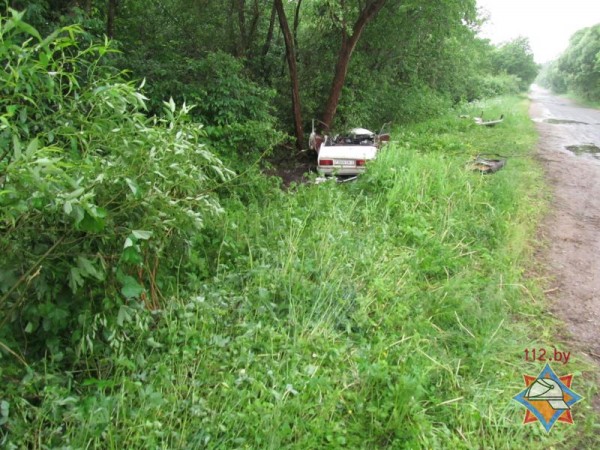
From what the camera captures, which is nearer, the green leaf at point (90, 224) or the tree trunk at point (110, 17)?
the green leaf at point (90, 224)

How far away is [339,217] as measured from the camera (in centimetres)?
470

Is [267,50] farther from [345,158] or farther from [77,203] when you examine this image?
[77,203]

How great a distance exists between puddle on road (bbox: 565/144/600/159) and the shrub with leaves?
11.1m

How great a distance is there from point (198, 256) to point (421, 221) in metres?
2.80

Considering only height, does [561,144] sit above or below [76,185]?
below

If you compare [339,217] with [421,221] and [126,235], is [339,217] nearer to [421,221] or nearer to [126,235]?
[421,221]

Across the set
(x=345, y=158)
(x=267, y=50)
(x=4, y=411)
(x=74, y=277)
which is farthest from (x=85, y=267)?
(x=267, y=50)

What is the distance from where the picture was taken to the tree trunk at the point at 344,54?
32.6 ft

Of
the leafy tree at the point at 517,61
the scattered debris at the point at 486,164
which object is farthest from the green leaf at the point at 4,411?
the leafy tree at the point at 517,61

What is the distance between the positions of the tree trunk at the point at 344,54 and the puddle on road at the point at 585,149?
20.8 feet

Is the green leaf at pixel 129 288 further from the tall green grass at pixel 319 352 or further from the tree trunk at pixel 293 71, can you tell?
the tree trunk at pixel 293 71

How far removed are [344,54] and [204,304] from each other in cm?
933

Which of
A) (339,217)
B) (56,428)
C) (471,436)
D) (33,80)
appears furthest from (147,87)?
(471,436)

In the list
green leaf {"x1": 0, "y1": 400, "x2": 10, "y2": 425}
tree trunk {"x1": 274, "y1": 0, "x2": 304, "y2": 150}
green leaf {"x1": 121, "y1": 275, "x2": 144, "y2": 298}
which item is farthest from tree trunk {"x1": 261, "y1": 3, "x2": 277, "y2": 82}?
Result: green leaf {"x1": 0, "y1": 400, "x2": 10, "y2": 425}
